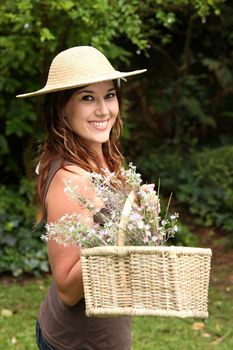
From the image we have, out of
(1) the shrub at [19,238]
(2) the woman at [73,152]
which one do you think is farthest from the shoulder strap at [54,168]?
(1) the shrub at [19,238]

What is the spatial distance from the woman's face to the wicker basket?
443 millimetres

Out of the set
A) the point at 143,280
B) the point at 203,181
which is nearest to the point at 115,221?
the point at 143,280

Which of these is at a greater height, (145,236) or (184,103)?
(145,236)

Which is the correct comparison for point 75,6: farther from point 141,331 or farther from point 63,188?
point 63,188

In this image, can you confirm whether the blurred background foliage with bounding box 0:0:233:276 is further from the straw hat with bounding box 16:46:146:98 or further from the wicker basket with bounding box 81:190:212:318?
the wicker basket with bounding box 81:190:212:318

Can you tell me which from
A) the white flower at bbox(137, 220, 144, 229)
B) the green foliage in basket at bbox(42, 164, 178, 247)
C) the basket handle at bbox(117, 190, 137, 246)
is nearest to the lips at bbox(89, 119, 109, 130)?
the green foliage in basket at bbox(42, 164, 178, 247)

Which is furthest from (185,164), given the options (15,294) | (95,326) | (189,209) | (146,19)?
(95,326)

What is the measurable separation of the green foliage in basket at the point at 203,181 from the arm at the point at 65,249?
196 inches

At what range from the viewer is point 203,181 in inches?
303

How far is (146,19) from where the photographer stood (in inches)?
273

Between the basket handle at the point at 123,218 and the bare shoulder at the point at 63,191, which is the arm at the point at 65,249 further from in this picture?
the basket handle at the point at 123,218

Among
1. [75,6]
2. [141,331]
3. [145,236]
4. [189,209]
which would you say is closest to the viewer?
[145,236]

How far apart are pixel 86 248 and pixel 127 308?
0.20m

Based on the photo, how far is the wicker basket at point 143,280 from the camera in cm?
188
